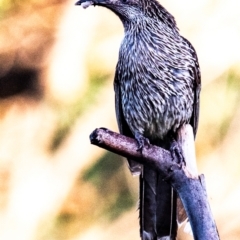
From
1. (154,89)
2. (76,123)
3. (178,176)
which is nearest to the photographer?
(178,176)

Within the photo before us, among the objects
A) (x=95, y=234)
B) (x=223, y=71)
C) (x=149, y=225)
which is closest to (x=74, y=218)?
(x=95, y=234)

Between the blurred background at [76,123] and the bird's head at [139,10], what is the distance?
9 cm

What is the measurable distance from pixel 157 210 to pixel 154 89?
1.29ft

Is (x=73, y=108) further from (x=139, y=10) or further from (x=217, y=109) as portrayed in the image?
(x=217, y=109)

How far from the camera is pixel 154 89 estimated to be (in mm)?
1726

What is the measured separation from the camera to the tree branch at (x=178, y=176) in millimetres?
1452

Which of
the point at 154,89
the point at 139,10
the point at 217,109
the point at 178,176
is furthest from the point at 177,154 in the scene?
the point at 139,10

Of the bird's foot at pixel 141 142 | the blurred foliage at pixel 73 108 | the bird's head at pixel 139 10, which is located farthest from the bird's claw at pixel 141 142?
the bird's head at pixel 139 10

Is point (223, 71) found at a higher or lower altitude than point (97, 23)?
lower

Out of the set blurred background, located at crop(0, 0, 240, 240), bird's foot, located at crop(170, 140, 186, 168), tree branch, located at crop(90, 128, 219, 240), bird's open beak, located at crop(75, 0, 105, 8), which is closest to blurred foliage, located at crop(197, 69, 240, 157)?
blurred background, located at crop(0, 0, 240, 240)

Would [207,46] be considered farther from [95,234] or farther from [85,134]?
[95,234]

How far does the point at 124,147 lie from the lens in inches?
58.8

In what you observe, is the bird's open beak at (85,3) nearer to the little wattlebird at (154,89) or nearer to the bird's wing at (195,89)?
the little wattlebird at (154,89)

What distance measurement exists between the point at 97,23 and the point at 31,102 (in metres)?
0.35
